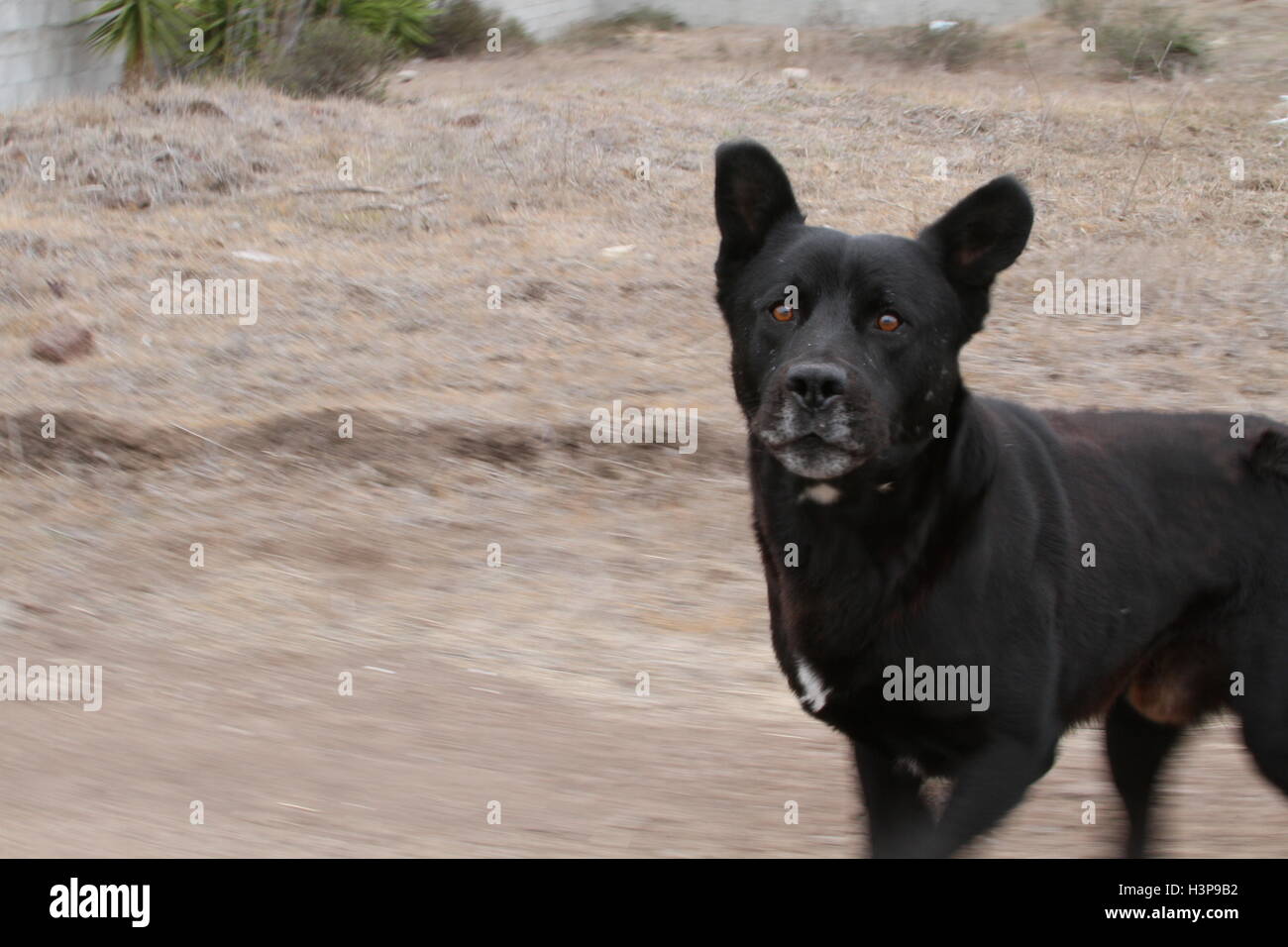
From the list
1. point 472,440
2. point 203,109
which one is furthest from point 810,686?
point 203,109

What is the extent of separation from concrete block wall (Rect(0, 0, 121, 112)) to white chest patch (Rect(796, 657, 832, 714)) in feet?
51.2

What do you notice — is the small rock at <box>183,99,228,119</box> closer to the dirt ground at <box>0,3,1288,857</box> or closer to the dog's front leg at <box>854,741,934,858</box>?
the dirt ground at <box>0,3,1288,857</box>

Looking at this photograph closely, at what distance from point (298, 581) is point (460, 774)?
224 centimetres

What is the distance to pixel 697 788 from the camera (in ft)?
15.3

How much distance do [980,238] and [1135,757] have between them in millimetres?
1564

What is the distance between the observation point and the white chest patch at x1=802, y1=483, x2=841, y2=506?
3490mm

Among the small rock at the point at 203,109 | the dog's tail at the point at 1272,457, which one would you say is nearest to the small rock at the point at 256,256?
the small rock at the point at 203,109

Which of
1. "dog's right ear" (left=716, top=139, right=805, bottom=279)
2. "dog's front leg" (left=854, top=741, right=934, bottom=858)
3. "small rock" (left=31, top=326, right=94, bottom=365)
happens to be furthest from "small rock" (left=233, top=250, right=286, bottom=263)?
"dog's front leg" (left=854, top=741, right=934, bottom=858)

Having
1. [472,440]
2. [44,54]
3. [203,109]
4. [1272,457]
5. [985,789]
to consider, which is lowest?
[472,440]

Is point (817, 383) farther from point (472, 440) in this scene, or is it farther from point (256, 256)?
point (256, 256)

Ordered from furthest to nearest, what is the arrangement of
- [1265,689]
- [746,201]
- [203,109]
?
[203,109] < [746,201] < [1265,689]

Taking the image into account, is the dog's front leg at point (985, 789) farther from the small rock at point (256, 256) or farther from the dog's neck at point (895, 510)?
the small rock at point (256, 256)

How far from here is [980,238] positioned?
3.65 metres

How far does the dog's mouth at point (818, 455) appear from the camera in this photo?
131 inches
